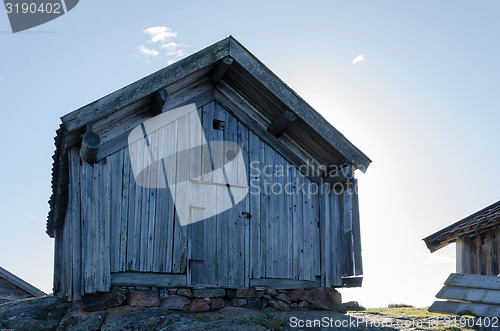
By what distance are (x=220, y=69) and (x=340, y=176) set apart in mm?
3166

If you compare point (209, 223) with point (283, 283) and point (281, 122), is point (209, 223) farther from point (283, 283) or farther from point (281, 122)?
point (281, 122)

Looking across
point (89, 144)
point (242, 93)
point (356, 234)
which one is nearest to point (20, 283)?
point (89, 144)

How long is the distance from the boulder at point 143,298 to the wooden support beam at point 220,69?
4130 mm

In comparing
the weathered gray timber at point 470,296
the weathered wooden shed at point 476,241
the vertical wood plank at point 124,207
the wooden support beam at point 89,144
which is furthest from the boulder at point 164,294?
the weathered gray timber at point 470,296

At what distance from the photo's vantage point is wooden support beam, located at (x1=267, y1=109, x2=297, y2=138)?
10.7m

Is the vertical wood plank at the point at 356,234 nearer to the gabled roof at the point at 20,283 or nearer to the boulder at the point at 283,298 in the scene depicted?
the boulder at the point at 283,298

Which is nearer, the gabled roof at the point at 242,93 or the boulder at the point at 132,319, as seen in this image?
the boulder at the point at 132,319

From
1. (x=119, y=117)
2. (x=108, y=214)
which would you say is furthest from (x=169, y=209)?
(x=119, y=117)

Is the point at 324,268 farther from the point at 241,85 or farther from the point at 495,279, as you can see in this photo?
the point at 495,279

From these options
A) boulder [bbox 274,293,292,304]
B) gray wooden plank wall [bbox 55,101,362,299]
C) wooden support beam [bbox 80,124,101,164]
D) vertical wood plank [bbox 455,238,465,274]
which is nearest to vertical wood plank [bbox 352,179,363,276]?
gray wooden plank wall [bbox 55,101,362,299]

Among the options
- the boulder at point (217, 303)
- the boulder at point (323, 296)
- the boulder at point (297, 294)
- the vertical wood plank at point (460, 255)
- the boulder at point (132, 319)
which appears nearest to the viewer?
the boulder at point (132, 319)

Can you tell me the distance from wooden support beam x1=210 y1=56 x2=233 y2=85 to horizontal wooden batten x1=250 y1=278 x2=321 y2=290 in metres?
3.85

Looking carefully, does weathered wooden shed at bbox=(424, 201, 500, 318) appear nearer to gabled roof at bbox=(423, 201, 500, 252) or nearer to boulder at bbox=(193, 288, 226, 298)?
gabled roof at bbox=(423, 201, 500, 252)

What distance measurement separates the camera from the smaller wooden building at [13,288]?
680 inches
